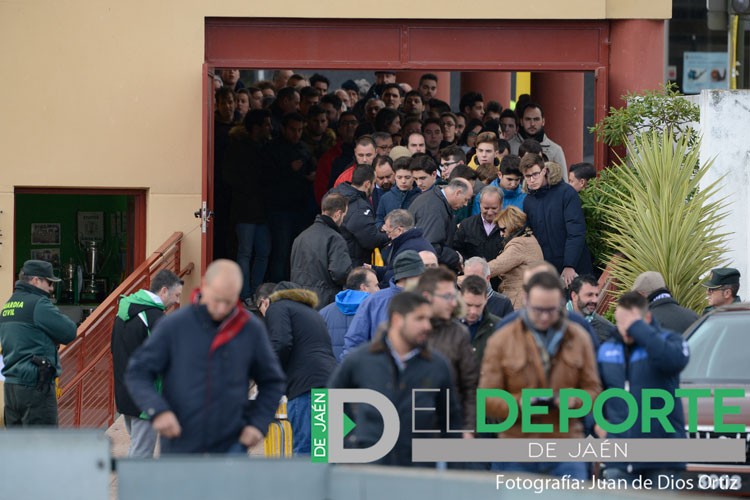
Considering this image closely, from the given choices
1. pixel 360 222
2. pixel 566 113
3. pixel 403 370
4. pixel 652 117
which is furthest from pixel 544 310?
pixel 566 113

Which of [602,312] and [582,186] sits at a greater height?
[582,186]

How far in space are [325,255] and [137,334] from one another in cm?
219

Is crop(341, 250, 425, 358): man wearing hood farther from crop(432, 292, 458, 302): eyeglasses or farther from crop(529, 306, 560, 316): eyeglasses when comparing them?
crop(529, 306, 560, 316): eyeglasses

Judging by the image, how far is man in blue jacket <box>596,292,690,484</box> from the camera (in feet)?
28.6

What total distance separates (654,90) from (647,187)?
2431 millimetres

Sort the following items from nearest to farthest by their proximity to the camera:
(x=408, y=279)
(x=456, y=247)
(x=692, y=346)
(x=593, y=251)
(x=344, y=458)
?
1. (x=344, y=458)
2. (x=408, y=279)
3. (x=692, y=346)
4. (x=456, y=247)
5. (x=593, y=251)

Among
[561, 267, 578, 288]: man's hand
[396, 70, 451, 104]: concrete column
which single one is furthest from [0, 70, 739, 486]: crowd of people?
[396, 70, 451, 104]: concrete column

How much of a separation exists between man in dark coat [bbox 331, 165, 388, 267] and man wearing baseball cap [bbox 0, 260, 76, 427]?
105 inches

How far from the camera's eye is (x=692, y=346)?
10.9m

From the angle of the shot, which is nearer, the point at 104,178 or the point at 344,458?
the point at 344,458

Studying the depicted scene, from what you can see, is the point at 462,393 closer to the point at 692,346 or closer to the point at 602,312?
the point at 692,346

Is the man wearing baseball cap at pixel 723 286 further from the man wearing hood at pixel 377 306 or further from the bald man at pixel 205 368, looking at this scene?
the bald man at pixel 205 368

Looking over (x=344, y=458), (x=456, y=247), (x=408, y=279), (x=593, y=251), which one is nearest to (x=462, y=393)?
(x=344, y=458)

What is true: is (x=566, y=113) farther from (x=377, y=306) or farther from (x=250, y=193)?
(x=377, y=306)
